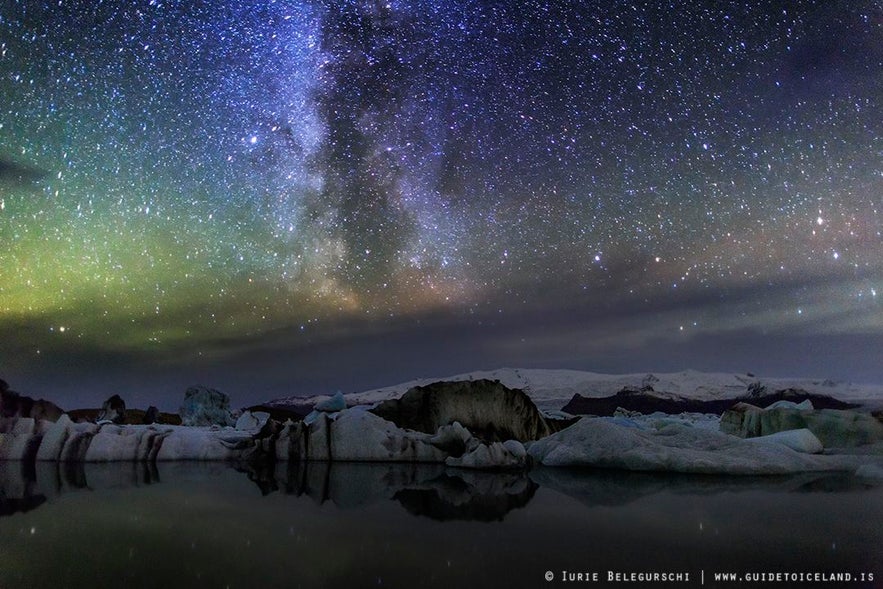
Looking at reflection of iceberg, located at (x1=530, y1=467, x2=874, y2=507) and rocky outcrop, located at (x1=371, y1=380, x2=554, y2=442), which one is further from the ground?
rocky outcrop, located at (x1=371, y1=380, x2=554, y2=442)

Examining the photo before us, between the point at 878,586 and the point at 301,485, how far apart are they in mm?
9906

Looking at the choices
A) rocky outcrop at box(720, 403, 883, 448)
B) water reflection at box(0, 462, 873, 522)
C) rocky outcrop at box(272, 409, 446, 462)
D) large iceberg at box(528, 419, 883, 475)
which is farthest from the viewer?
rocky outcrop at box(720, 403, 883, 448)

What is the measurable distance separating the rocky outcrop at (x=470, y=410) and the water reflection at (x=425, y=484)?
526cm

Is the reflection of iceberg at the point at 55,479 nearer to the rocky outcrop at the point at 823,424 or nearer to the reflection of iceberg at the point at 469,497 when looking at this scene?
the reflection of iceberg at the point at 469,497

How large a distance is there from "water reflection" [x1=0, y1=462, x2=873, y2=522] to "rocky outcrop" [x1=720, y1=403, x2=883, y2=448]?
7.82 m

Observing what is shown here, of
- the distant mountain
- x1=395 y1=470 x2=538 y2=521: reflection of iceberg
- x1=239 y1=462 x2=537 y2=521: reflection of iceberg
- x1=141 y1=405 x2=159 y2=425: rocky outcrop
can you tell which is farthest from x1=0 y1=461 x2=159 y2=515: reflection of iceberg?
the distant mountain

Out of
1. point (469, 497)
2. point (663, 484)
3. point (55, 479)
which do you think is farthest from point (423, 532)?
point (55, 479)

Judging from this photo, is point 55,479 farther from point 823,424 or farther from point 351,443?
point 823,424

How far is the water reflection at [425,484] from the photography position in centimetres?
926

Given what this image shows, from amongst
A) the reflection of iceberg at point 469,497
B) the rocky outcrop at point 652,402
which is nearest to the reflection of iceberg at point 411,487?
the reflection of iceberg at point 469,497

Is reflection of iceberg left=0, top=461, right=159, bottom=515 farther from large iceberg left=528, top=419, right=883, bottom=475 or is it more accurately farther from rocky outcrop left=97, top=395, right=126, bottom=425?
large iceberg left=528, top=419, right=883, bottom=475

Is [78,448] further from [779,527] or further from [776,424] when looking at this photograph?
[776,424]

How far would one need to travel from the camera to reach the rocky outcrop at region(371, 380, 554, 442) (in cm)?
2205

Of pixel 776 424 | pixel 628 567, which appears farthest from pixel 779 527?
pixel 776 424
